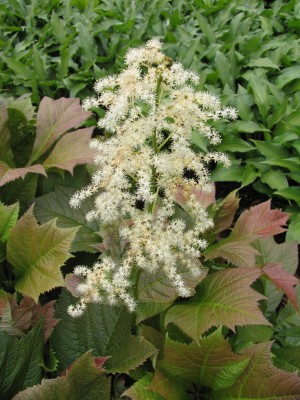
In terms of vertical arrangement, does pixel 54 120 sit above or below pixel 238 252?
above

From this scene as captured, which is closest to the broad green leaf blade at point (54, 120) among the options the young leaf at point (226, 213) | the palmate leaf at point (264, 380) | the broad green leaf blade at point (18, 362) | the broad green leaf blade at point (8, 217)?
the broad green leaf blade at point (8, 217)

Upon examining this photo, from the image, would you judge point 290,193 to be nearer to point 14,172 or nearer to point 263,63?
point 263,63

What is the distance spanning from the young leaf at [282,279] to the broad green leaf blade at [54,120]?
1.23 m

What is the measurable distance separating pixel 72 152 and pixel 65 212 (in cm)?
29

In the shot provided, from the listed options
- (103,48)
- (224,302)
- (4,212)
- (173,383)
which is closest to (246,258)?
(224,302)

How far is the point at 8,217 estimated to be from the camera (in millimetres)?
2182

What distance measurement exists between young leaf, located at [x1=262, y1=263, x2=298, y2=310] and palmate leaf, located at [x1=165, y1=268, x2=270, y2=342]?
7cm

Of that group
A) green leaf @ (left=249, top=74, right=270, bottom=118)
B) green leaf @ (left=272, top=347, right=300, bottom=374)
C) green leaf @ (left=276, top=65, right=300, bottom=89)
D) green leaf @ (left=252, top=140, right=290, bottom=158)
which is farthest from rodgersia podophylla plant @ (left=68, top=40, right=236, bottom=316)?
green leaf @ (left=276, top=65, right=300, bottom=89)

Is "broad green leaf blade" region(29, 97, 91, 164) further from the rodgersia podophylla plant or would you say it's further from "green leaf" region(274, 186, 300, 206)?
"green leaf" region(274, 186, 300, 206)

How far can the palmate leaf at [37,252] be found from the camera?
6.39 ft

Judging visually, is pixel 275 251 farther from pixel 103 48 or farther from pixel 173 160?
pixel 103 48

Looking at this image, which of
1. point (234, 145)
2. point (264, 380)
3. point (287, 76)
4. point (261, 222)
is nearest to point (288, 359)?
point (264, 380)

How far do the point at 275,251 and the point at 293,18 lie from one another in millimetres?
2013

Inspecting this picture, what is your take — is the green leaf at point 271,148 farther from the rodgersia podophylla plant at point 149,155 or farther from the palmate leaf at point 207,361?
the palmate leaf at point 207,361
